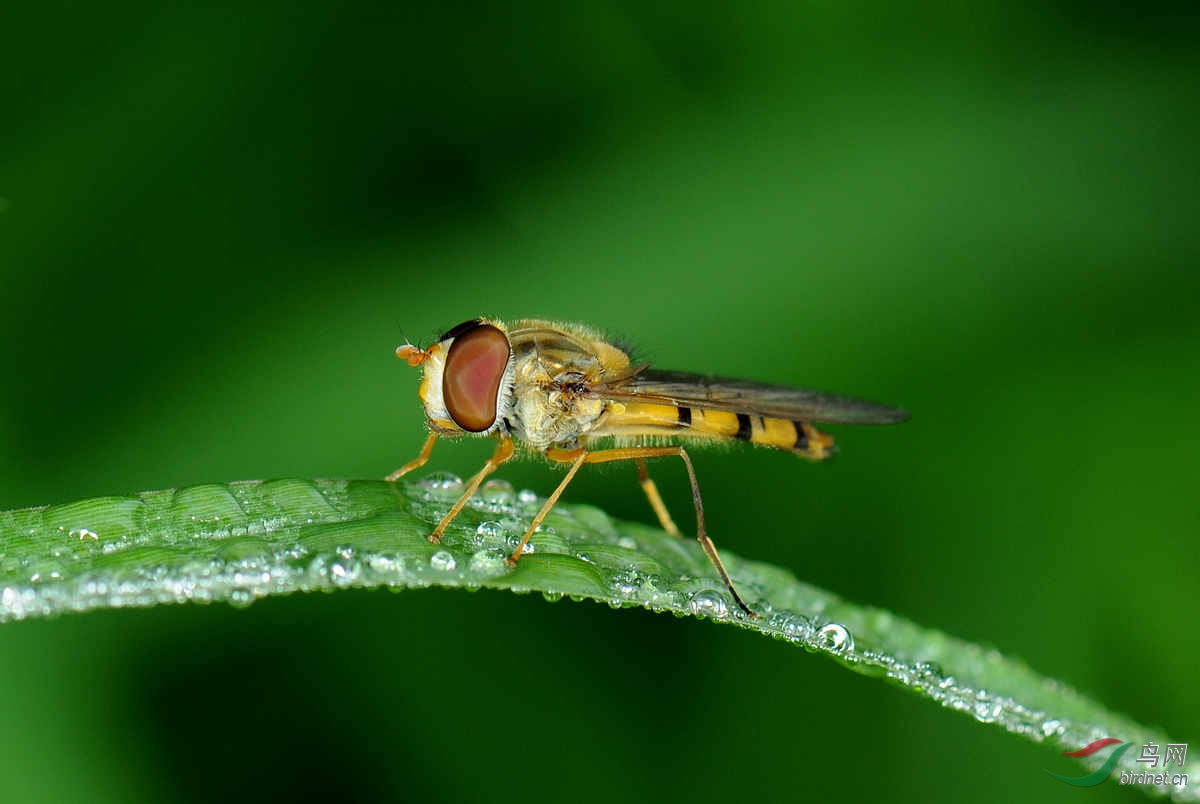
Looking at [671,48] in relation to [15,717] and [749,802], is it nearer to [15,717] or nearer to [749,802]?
[749,802]

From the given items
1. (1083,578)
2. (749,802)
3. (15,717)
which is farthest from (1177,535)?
(15,717)

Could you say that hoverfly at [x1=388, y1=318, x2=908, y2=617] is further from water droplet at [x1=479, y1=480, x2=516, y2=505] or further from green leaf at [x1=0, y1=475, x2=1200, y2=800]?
green leaf at [x1=0, y1=475, x2=1200, y2=800]

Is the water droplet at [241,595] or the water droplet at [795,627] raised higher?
the water droplet at [241,595]

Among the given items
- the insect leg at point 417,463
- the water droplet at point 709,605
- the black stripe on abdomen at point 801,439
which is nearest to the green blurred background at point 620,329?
the insect leg at point 417,463

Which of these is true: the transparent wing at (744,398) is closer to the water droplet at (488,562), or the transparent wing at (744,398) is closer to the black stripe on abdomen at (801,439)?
the black stripe on abdomen at (801,439)

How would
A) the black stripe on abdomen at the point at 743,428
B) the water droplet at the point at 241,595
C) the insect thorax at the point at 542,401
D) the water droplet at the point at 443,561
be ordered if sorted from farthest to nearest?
the black stripe on abdomen at the point at 743,428, the insect thorax at the point at 542,401, the water droplet at the point at 443,561, the water droplet at the point at 241,595
